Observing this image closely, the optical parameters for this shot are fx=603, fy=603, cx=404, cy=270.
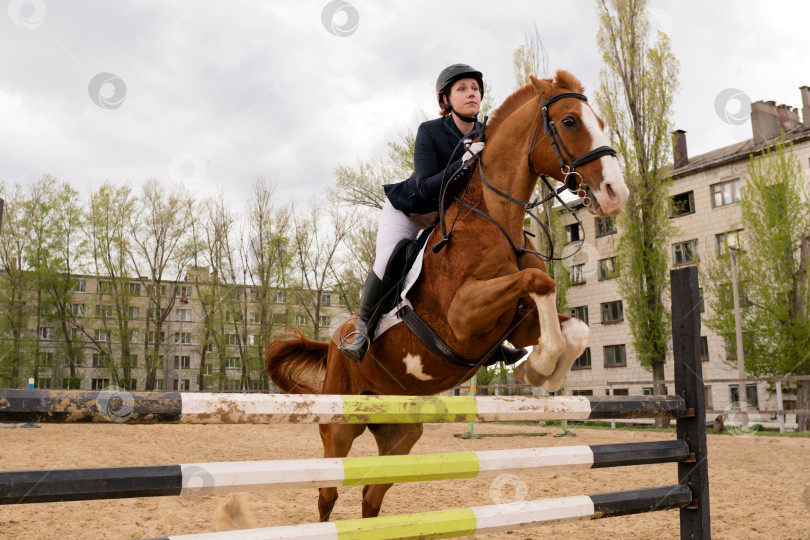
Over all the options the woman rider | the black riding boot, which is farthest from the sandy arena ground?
the woman rider

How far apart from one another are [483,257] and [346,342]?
1026 millimetres

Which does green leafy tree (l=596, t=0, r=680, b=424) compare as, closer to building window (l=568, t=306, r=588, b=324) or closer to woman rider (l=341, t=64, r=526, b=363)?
building window (l=568, t=306, r=588, b=324)

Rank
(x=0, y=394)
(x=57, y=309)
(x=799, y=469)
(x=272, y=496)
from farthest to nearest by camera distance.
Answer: (x=57, y=309) < (x=799, y=469) < (x=272, y=496) < (x=0, y=394)

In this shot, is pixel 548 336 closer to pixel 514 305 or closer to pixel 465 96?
pixel 514 305

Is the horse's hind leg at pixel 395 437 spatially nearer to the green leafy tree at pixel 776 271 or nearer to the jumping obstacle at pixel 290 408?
the jumping obstacle at pixel 290 408

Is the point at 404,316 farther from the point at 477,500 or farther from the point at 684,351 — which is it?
the point at 477,500

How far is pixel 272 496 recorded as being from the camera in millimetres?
6461

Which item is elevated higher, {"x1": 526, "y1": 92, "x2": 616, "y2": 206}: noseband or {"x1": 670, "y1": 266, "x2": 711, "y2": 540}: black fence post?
{"x1": 526, "y1": 92, "x2": 616, "y2": 206}: noseband

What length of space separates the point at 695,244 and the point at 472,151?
25.8 metres

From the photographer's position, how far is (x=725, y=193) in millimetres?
26734

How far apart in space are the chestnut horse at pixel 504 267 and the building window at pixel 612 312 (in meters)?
28.4

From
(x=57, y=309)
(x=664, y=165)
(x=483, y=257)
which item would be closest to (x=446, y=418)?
(x=483, y=257)

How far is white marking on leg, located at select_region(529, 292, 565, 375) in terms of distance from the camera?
269cm

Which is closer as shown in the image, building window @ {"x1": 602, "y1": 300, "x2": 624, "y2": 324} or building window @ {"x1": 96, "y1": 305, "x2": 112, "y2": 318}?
building window @ {"x1": 602, "y1": 300, "x2": 624, "y2": 324}
